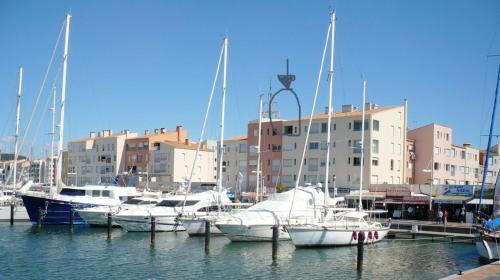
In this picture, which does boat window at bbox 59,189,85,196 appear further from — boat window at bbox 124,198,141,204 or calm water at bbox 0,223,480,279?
calm water at bbox 0,223,480,279

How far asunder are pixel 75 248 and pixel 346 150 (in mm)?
46944

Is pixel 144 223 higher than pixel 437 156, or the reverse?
pixel 437 156

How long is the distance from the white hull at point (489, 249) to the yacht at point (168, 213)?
72.7 ft

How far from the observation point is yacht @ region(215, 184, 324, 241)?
41219 millimetres

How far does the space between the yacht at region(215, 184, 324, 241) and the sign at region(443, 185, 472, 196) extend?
26056mm

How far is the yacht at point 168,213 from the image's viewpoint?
160 ft

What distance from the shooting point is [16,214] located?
57156mm

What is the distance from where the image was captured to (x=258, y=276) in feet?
Answer: 97.5

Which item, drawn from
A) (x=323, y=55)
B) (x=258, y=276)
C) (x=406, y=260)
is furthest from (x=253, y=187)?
(x=258, y=276)

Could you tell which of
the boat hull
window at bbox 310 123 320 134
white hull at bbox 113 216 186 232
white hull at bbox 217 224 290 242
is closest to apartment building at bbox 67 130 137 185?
window at bbox 310 123 320 134

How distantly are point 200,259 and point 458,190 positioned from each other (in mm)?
40249

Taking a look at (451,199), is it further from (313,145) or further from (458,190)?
(313,145)

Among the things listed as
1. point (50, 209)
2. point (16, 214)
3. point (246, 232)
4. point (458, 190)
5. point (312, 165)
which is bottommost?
point (16, 214)

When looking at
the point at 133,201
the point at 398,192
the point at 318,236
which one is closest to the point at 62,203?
the point at 133,201
